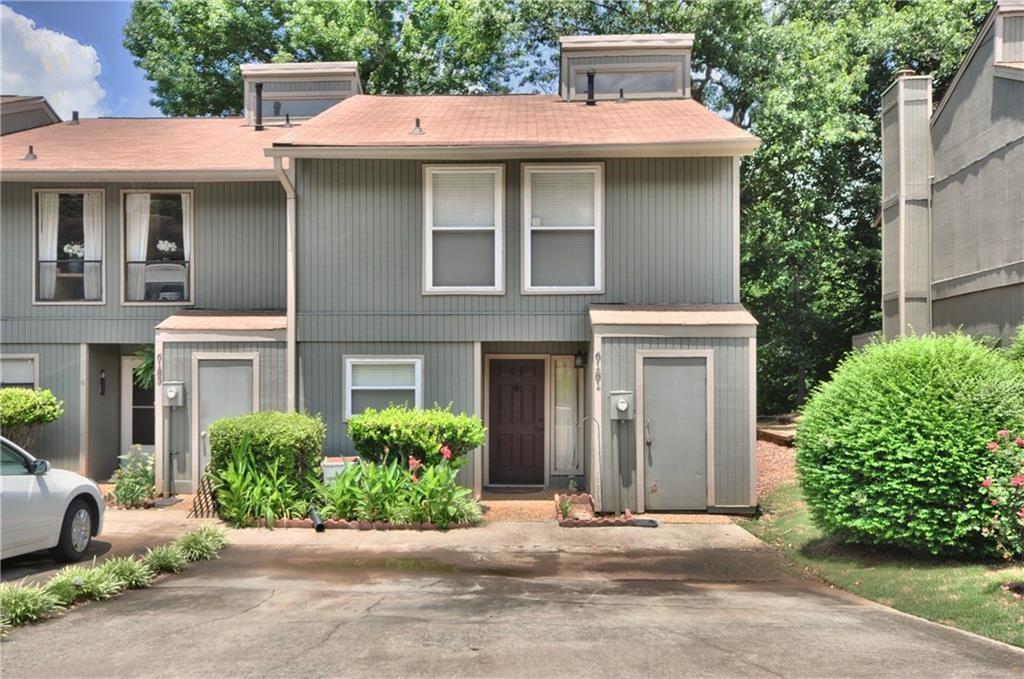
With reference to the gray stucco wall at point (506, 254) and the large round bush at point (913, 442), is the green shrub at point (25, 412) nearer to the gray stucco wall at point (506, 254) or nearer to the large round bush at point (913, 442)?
the gray stucco wall at point (506, 254)

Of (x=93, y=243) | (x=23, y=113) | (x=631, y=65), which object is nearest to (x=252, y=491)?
(x=93, y=243)

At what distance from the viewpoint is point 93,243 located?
12.7m

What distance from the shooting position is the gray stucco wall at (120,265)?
12508 millimetres

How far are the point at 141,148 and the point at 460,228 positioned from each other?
22.3ft

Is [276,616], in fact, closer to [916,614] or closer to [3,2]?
[916,614]

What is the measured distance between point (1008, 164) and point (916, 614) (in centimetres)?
1049

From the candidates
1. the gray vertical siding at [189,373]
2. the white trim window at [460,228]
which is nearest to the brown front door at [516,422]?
the white trim window at [460,228]

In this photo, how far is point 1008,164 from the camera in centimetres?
1316

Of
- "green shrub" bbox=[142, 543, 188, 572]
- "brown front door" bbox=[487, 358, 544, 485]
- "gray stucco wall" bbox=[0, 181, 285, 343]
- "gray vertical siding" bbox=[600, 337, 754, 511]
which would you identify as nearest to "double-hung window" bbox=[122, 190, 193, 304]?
"gray stucco wall" bbox=[0, 181, 285, 343]

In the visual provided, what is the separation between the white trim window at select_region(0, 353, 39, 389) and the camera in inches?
492

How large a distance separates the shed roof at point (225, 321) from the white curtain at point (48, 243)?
2.47 m

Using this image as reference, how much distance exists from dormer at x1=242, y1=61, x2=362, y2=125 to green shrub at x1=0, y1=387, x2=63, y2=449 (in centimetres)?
698

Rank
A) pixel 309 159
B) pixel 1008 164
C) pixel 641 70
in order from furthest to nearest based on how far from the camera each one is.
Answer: pixel 641 70, pixel 1008 164, pixel 309 159

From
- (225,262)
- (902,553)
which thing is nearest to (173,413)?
(225,262)
